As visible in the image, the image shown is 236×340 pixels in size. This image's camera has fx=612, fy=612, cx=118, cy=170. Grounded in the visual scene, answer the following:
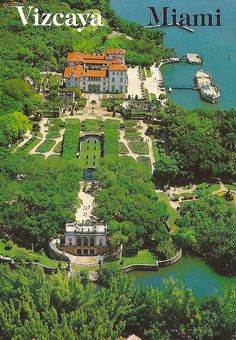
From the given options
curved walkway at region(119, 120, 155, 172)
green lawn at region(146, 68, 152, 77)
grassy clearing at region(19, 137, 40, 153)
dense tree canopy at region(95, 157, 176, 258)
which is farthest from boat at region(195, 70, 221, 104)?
dense tree canopy at region(95, 157, 176, 258)

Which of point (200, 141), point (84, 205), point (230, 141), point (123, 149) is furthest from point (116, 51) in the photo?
point (84, 205)

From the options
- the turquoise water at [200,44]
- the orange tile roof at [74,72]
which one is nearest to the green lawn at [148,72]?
the turquoise water at [200,44]

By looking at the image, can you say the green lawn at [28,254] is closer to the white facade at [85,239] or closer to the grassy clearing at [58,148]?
the white facade at [85,239]

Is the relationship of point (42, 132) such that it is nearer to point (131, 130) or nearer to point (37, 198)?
point (131, 130)

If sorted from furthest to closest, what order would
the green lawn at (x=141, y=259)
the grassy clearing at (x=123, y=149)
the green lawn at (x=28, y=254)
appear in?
the grassy clearing at (x=123, y=149) → the green lawn at (x=141, y=259) → the green lawn at (x=28, y=254)

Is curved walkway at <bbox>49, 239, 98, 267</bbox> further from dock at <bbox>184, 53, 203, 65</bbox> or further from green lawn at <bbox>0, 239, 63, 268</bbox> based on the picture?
dock at <bbox>184, 53, 203, 65</bbox>

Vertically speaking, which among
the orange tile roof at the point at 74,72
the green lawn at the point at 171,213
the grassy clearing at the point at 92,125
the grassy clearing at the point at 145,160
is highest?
the orange tile roof at the point at 74,72
